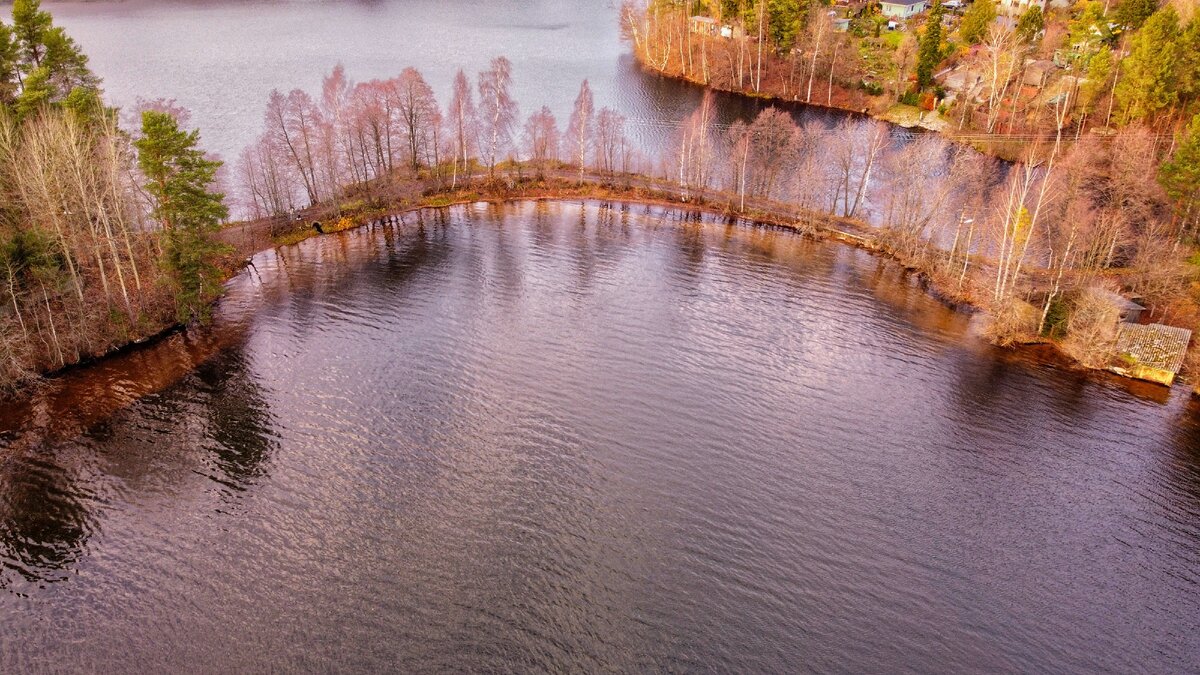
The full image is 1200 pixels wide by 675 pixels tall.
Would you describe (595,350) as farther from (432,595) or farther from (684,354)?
(432,595)

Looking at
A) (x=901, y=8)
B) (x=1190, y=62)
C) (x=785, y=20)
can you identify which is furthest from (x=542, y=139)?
(x=901, y=8)

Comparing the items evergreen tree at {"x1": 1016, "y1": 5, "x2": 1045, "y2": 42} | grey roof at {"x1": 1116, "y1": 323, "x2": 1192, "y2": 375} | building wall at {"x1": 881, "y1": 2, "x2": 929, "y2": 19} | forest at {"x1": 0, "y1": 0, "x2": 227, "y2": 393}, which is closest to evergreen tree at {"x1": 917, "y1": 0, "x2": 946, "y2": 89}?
evergreen tree at {"x1": 1016, "y1": 5, "x2": 1045, "y2": 42}

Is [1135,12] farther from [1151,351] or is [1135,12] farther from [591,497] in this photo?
[591,497]

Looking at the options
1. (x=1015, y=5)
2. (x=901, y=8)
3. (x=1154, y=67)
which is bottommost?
(x=1154, y=67)

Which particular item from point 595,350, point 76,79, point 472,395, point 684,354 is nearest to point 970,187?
point 684,354

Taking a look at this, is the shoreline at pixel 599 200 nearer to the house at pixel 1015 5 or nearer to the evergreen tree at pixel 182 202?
the evergreen tree at pixel 182 202

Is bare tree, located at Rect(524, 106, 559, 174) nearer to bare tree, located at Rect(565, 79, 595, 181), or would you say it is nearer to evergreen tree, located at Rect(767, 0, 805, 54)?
bare tree, located at Rect(565, 79, 595, 181)
